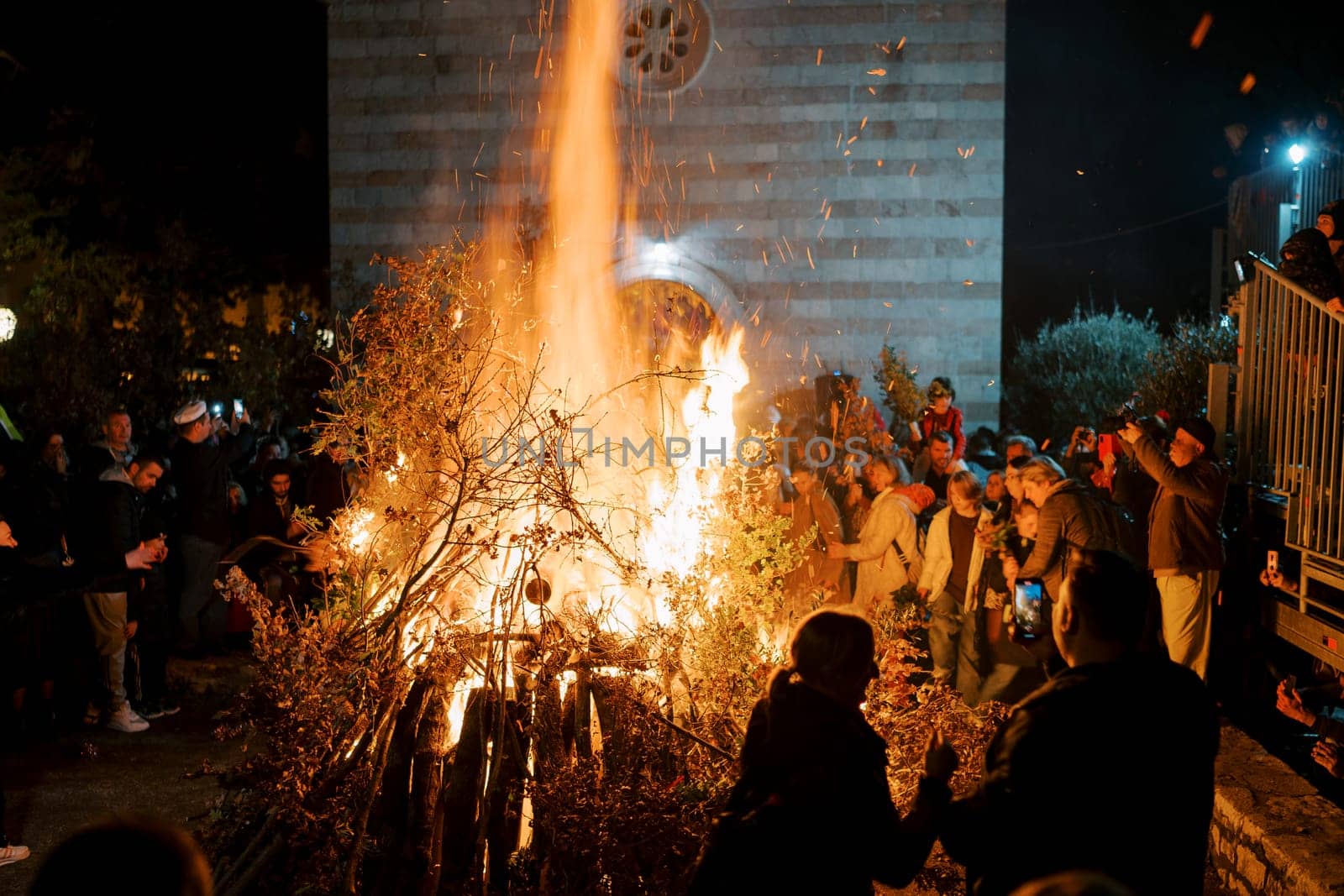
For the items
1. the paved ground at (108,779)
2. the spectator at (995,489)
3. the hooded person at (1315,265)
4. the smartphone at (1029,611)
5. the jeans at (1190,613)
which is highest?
the hooded person at (1315,265)

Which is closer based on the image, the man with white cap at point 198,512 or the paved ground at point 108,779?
the paved ground at point 108,779

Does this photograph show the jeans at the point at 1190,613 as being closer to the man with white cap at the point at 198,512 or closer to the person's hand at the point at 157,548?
the person's hand at the point at 157,548

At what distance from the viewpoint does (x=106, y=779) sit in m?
6.69

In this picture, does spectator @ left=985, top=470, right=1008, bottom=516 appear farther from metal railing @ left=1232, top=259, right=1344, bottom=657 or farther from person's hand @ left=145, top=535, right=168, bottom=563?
person's hand @ left=145, top=535, right=168, bottom=563

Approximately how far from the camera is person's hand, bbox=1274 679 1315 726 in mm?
5715

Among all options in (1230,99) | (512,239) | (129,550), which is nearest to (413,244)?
(512,239)

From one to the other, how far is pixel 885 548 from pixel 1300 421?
2.74 metres

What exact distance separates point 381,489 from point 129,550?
3.03 m

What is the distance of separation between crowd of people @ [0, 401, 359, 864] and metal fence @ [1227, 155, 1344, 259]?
945 cm

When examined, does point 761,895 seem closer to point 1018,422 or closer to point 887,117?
point 887,117

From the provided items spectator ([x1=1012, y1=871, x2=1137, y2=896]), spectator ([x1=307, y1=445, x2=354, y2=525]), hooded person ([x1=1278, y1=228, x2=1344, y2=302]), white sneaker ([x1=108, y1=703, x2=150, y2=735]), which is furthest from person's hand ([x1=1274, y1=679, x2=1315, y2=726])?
white sneaker ([x1=108, y1=703, x2=150, y2=735])

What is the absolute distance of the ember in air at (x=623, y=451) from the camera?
5.13m

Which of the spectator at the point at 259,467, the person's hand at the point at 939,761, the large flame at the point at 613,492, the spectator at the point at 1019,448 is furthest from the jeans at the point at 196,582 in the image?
the person's hand at the point at 939,761

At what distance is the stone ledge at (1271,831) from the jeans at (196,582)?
7125 millimetres
